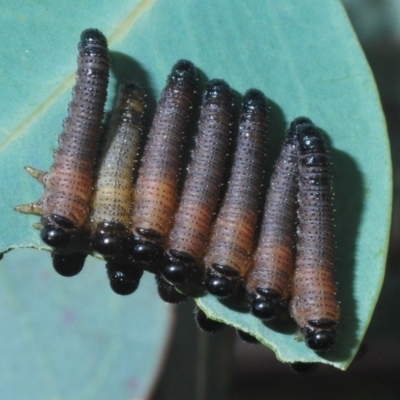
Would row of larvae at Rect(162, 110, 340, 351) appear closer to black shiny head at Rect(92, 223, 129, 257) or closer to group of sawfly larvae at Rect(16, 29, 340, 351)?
group of sawfly larvae at Rect(16, 29, 340, 351)

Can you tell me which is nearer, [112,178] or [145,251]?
[145,251]

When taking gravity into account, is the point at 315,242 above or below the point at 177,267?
above

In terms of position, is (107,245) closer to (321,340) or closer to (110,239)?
(110,239)

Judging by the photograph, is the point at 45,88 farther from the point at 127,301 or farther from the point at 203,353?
the point at 127,301

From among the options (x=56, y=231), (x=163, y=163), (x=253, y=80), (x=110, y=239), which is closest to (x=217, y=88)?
(x=253, y=80)

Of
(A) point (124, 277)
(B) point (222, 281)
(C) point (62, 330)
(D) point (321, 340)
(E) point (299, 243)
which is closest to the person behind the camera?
(D) point (321, 340)

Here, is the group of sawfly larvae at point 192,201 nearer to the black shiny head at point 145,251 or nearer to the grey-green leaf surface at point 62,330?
the black shiny head at point 145,251

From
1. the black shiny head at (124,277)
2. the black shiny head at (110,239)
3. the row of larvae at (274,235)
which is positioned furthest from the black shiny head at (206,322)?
the black shiny head at (110,239)
